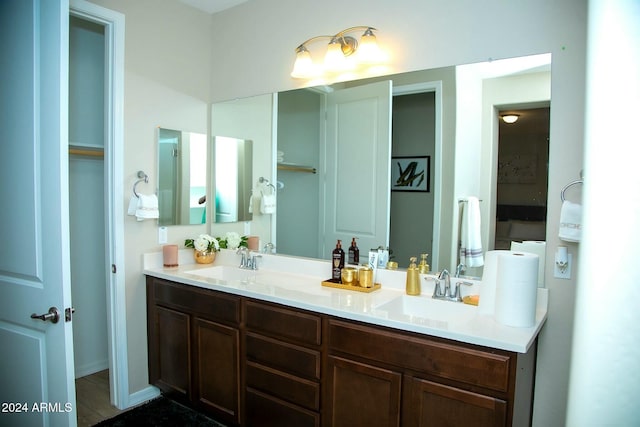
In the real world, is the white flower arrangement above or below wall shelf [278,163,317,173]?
below

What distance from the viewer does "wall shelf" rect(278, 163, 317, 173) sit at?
8.62 feet

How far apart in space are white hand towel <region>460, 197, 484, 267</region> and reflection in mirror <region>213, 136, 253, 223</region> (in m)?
1.52

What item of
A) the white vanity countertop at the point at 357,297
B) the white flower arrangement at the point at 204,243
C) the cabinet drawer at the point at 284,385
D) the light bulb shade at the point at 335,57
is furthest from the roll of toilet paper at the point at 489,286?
the white flower arrangement at the point at 204,243

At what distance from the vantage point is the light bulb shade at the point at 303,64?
2453 mm

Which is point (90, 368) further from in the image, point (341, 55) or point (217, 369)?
point (341, 55)

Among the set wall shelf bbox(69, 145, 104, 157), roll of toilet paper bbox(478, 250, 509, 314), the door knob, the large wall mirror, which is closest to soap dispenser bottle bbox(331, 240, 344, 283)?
the large wall mirror

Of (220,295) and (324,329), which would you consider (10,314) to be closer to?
(220,295)

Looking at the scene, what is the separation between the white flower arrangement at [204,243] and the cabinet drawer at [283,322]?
0.88 m

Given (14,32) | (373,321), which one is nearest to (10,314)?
(14,32)

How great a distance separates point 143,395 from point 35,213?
1614 millimetres

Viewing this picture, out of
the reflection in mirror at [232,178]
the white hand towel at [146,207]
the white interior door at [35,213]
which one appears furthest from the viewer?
the reflection in mirror at [232,178]

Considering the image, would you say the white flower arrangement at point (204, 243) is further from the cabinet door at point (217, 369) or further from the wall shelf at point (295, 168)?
the wall shelf at point (295, 168)

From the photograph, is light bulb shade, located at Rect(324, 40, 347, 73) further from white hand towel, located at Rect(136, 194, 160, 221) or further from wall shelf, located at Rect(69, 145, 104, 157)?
wall shelf, located at Rect(69, 145, 104, 157)

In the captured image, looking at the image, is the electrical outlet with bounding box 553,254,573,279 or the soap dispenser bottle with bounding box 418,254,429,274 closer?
the electrical outlet with bounding box 553,254,573,279
